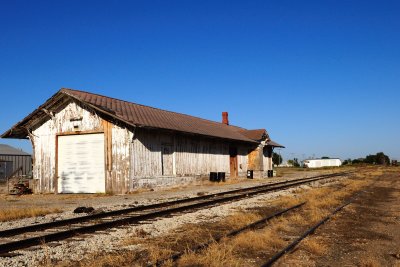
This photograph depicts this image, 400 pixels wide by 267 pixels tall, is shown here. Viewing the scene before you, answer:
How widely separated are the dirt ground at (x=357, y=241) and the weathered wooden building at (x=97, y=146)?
11.3 meters

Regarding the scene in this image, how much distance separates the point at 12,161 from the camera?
39844 millimetres

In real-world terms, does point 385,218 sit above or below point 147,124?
below

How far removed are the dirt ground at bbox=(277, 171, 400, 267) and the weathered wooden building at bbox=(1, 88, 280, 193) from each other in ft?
37.1

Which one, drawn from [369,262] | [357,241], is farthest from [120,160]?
[369,262]

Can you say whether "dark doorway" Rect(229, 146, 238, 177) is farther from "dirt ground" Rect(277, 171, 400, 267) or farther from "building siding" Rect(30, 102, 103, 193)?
"dirt ground" Rect(277, 171, 400, 267)

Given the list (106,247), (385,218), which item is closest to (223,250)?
(106,247)

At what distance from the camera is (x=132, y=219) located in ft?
31.8

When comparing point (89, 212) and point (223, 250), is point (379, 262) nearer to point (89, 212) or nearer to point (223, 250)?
point (223, 250)

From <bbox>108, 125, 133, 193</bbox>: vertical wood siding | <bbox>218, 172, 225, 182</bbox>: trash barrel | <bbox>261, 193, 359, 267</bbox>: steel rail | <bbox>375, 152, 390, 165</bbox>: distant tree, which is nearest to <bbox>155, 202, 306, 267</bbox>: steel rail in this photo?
<bbox>261, 193, 359, 267</bbox>: steel rail

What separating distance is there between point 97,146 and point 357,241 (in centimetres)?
1556

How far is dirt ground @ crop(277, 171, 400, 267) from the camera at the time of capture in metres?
5.92

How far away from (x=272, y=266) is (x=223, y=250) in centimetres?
85

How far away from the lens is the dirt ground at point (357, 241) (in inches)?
233

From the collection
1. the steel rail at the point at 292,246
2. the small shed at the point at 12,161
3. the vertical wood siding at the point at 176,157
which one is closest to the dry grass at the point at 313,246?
the steel rail at the point at 292,246
